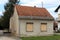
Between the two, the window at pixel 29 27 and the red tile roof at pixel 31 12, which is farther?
the red tile roof at pixel 31 12

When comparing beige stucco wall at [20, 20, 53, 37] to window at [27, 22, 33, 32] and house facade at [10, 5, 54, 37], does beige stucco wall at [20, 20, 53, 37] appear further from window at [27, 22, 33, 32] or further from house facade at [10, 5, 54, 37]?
window at [27, 22, 33, 32]

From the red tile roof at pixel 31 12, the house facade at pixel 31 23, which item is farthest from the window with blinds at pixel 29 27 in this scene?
the red tile roof at pixel 31 12

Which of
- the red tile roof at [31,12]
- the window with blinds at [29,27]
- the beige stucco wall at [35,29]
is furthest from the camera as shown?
the red tile roof at [31,12]

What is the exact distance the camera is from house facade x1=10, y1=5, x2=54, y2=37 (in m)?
31.0

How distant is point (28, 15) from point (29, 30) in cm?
263

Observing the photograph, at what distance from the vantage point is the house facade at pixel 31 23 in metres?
31.0

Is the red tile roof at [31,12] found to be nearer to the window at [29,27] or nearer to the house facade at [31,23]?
the house facade at [31,23]

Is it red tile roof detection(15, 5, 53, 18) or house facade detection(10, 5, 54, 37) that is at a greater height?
red tile roof detection(15, 5, 53, 18)

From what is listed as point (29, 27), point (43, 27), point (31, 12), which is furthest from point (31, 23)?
point (31, 12)

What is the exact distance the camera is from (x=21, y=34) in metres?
30.9

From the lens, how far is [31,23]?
31.9 metres

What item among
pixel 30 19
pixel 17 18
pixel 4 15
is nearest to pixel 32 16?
pixel 30 19

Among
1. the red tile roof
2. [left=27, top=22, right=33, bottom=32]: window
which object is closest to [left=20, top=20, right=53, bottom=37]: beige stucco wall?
[left=27, top=22, right=33, bottom=32]: window

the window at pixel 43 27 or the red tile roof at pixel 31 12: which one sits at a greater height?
the red tile roof at pixel 31 12
